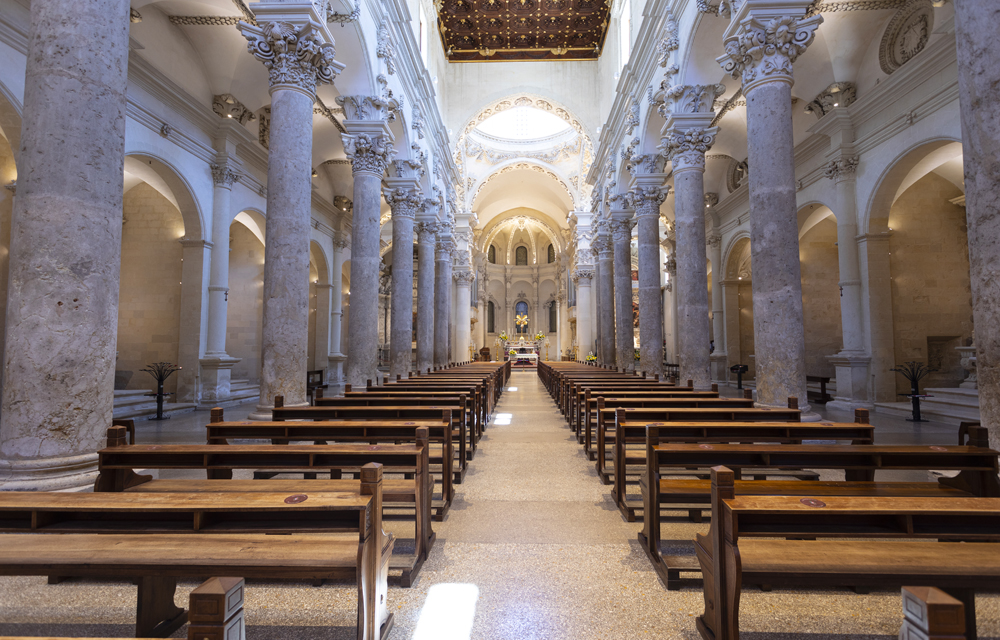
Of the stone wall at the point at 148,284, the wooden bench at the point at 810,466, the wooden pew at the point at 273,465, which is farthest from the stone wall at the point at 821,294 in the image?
the stone wall at the point at 148,284

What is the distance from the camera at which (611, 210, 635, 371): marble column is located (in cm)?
1658

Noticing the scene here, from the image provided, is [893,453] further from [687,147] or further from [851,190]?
[851,190]

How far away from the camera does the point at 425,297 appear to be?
56.6 ft

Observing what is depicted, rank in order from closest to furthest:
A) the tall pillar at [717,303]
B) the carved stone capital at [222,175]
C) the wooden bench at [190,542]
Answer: the wooden bench at [190,542] < the carved stone capital at [222,175] < the tall pillar at [717,303]

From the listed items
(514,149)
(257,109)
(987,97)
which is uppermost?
(514,149)

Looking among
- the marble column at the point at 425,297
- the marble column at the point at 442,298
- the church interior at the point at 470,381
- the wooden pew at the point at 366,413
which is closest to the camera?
the church interior at the point at 470,381

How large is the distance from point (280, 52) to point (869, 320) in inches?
467

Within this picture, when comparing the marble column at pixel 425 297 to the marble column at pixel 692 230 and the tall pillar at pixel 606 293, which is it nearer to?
the tall pillar at pixel 606 293

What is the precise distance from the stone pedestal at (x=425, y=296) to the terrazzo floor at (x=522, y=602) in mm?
12914

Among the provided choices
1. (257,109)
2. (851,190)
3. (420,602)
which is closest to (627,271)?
(851,190)

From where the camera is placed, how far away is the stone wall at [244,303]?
643 inches

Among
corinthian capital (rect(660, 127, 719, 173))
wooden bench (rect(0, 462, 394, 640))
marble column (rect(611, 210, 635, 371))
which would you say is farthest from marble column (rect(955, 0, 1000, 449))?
marble column (rect(611, 210, 635, 371))

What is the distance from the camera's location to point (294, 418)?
5324mm

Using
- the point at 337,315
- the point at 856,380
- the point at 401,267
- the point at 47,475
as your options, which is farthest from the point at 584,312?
the point at 47,475
